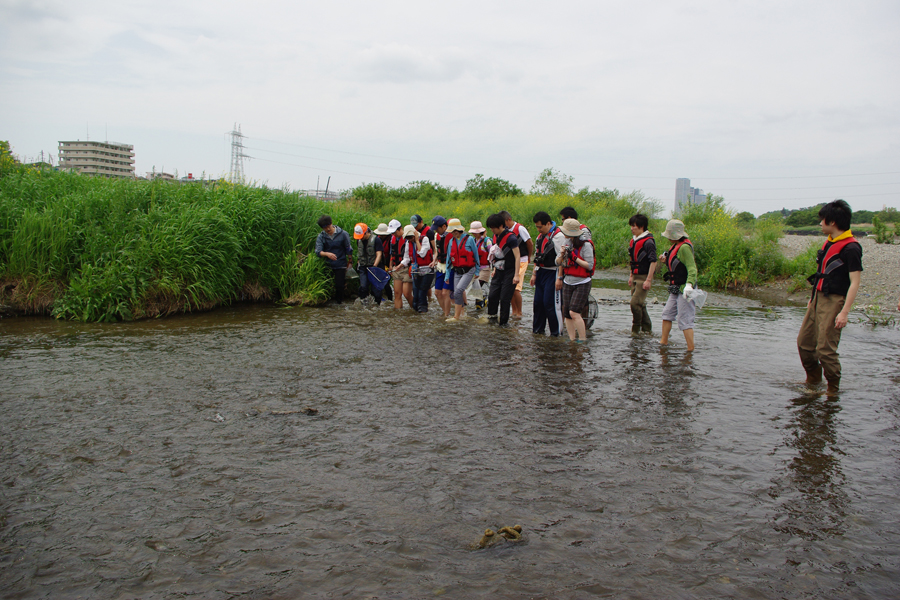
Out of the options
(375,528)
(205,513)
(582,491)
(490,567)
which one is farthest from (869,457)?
(205,513)

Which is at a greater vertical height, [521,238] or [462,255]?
[521,238]

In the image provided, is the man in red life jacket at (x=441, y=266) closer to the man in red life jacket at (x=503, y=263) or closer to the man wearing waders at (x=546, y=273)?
the man in red life jacket at (x=503, y=263)

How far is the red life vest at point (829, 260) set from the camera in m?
5.91

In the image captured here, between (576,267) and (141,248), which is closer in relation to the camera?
(576,267)

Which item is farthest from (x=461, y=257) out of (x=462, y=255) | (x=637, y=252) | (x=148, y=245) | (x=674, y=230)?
(x=148, y=245)

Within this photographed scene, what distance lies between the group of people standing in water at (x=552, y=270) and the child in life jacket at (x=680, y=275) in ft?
0.05

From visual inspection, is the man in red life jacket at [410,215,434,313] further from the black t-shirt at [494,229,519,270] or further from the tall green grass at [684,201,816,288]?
the tall green grass at [684,201,816,288]

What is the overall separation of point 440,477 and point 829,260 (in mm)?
4753

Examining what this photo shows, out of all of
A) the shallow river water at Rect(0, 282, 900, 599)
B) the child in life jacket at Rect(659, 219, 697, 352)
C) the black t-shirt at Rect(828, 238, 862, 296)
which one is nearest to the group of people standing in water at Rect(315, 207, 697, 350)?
the child in life jacket at Rect(659, 219, 697, 352)

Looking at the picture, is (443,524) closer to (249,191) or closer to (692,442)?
(692,442)

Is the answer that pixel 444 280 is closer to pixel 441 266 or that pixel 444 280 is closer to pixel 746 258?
pixel 441 266

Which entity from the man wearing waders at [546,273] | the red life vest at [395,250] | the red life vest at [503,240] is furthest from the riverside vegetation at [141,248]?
the man wearing waders at [546,273]

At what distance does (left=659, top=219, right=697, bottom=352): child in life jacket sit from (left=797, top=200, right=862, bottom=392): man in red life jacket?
1862 mm

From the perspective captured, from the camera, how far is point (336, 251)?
13.0 meters
